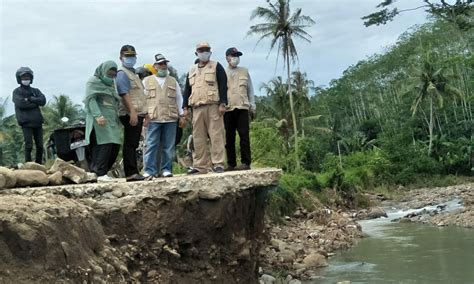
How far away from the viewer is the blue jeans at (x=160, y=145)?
7203 mm

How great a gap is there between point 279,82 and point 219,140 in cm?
3057

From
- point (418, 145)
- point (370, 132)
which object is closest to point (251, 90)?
point (418, 145)

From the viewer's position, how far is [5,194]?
5438 millimetres

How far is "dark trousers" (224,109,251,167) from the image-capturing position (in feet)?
26.6

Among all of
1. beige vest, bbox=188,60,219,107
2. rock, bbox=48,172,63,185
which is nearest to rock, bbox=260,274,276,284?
beige vest, bbox=188,60,219,107

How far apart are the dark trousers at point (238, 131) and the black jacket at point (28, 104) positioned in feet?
8.34

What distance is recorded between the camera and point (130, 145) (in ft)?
23.4

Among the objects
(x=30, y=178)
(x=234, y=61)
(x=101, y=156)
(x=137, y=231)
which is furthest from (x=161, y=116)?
(x=137, y=231)

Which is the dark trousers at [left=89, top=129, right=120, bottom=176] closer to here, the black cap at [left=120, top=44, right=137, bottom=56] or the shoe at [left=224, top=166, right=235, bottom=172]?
the black cap at [left=120, top=44, right=137, bottom=56]

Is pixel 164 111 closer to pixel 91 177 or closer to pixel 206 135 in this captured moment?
pixel 206 135

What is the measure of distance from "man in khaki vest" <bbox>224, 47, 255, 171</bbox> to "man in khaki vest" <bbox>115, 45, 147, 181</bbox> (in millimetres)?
1331

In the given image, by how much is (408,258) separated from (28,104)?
905 centimetres

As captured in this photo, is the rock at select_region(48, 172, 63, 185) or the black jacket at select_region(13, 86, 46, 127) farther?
the black jacket at select_region(13, 86, 46, 127)

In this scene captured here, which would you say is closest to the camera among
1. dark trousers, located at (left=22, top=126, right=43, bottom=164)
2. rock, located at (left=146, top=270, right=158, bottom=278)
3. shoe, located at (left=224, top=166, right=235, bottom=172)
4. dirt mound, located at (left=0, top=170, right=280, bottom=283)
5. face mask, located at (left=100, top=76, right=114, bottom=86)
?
dirt mound, located at (left=0, top=170, right=280, bottom=283)
